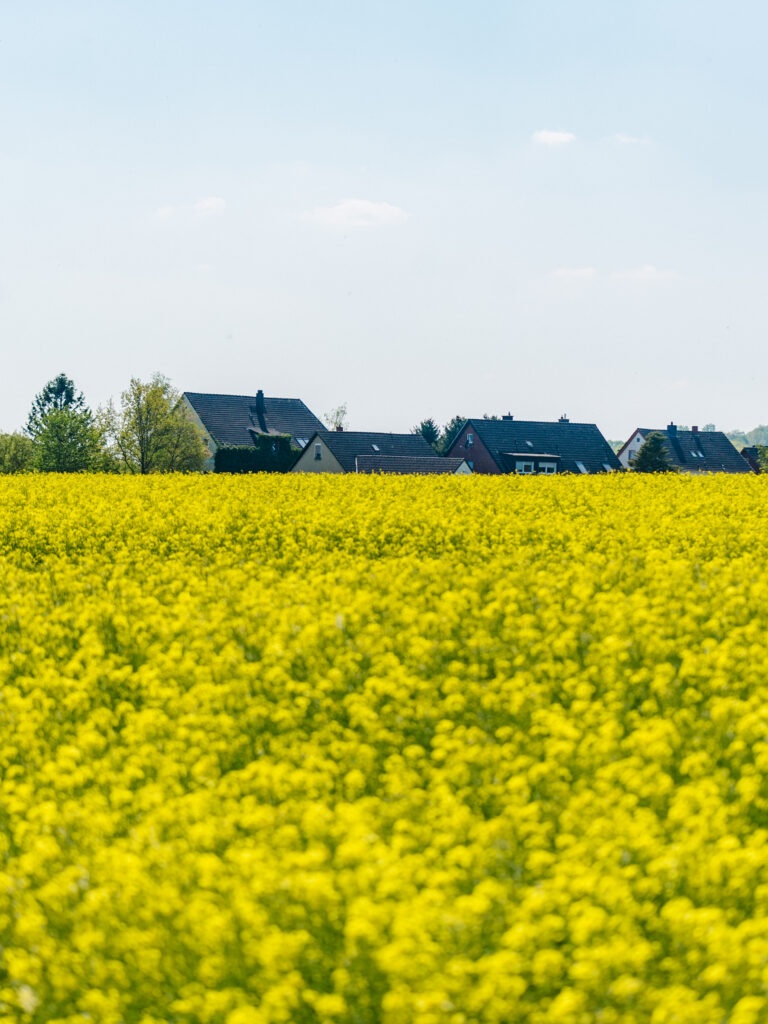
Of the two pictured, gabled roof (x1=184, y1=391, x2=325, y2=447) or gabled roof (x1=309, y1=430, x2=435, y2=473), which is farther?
gabled roof (x1=184, y1=391, x2=325, y2=447)

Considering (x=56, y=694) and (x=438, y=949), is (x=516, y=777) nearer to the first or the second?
(x=438, y=949)

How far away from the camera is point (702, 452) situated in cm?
10912

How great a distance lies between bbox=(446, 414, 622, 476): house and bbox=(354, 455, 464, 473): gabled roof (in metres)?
19.4

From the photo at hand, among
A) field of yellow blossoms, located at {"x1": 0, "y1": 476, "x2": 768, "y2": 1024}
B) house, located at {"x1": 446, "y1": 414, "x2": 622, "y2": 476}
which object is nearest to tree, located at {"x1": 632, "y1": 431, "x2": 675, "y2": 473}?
house, located at {"x1": 446, "y1": 414, "x2": 622, "y2": 476}

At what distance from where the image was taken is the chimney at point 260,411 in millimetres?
91944

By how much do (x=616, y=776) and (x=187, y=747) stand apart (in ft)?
11.1

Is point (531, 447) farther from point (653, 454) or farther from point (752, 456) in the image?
point (752, 456)

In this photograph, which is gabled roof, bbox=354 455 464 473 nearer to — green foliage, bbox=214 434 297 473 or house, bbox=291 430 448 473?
house, bbox=291 430 448 473

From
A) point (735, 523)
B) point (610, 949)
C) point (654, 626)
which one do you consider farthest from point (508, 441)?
point (610, 949)

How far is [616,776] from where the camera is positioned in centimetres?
696

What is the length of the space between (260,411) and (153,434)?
49.1 ft

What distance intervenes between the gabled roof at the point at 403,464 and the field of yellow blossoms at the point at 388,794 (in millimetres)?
49865

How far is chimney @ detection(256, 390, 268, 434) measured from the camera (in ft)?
302

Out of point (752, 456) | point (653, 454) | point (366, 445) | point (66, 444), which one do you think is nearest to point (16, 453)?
point (66, 444)
